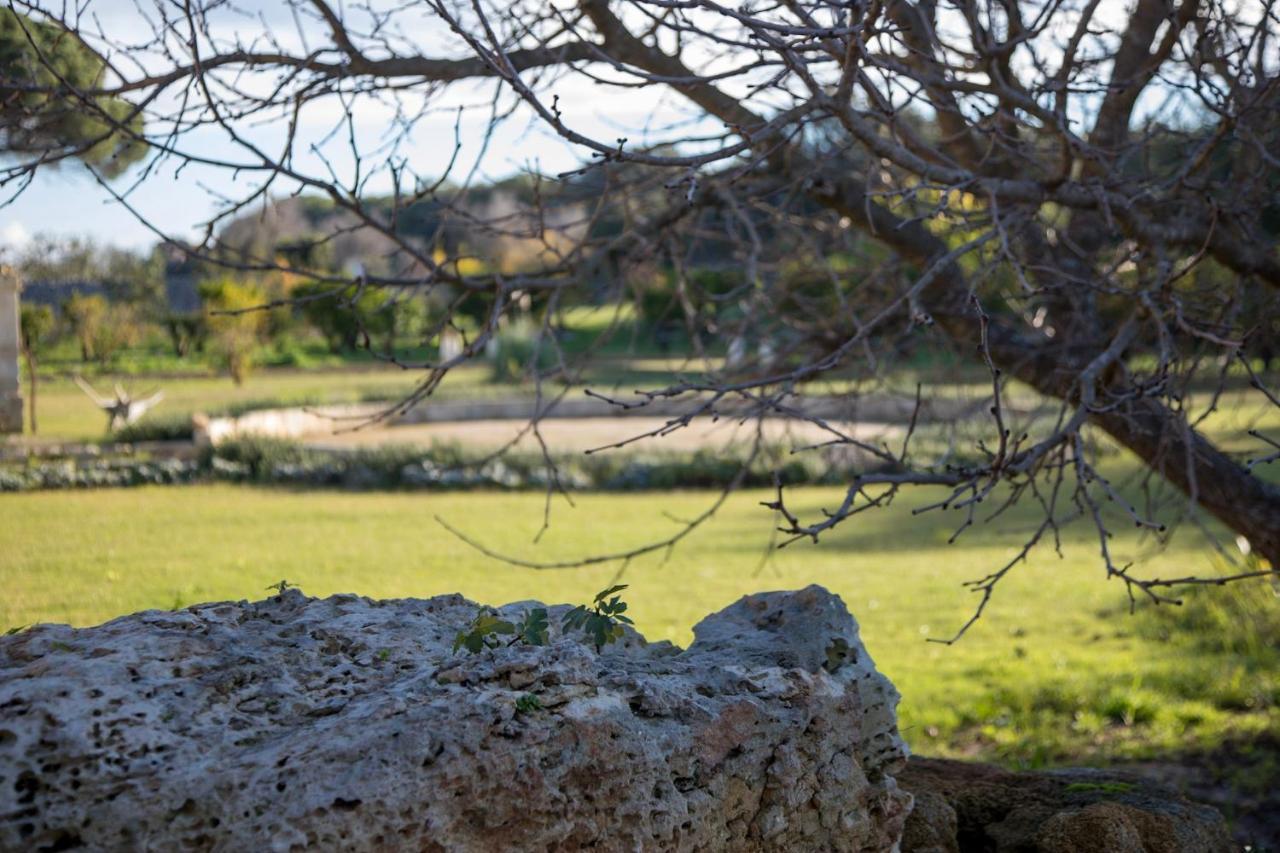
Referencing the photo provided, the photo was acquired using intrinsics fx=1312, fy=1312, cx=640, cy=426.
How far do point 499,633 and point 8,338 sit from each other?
24.6 ft

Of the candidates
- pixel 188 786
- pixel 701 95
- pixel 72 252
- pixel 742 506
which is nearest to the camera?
pixel 188 786

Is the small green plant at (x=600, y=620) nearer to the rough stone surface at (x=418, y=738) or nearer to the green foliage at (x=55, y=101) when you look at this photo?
the rough stone surface at (x=418, y=738)

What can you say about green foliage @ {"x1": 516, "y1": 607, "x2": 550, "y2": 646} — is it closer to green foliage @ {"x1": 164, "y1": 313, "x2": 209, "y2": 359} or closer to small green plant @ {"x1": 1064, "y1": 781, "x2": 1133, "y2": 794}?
small green plant @ {"x1": 1064, "y1": 781, "x2": 1133, "y2": 794}

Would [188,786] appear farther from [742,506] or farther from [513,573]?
[742,506]

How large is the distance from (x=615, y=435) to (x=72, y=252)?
357 inches

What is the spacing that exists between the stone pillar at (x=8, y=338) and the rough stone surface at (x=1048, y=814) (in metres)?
7.01

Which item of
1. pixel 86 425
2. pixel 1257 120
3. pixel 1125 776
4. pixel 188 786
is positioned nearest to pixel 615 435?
pixel 86 425

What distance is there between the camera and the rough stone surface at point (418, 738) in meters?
1.78

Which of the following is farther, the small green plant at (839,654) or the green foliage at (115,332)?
the green foliage at (115,332)

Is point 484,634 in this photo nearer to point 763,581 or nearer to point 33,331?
point 763,581

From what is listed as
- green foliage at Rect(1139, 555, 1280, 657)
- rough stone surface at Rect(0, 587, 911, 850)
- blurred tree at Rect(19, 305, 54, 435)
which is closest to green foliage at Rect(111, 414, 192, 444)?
blurred tree at Rect(19, 305, 54, 435)

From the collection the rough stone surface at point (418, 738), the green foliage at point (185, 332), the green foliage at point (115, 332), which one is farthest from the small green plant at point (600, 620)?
the green foliage at point (185, 332)

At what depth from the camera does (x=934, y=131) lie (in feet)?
24.7

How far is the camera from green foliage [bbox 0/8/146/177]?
11.6 feet
